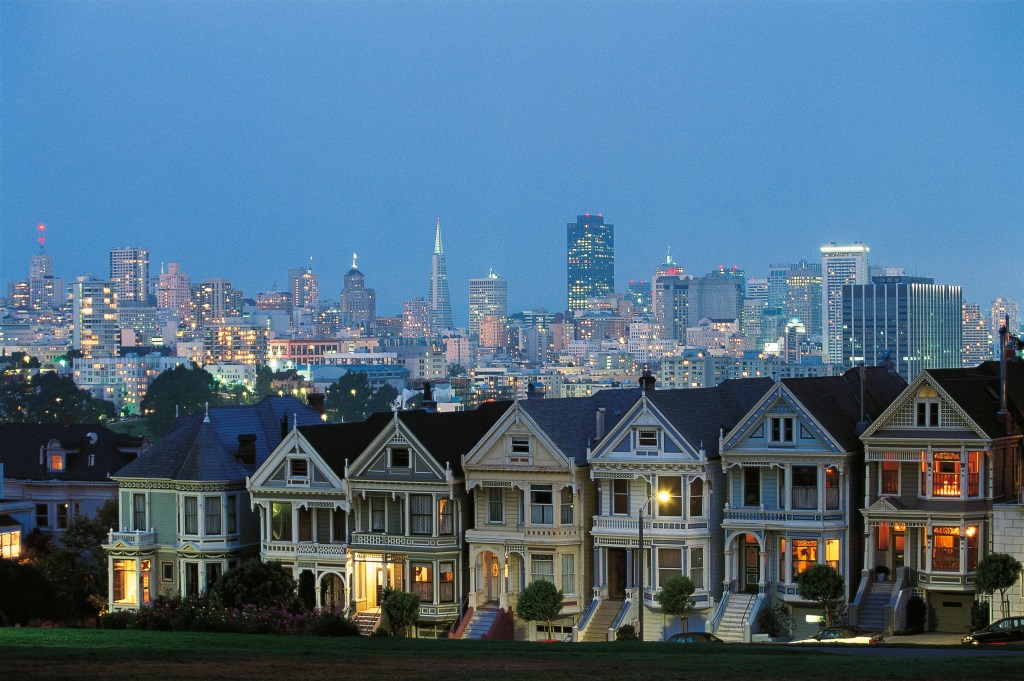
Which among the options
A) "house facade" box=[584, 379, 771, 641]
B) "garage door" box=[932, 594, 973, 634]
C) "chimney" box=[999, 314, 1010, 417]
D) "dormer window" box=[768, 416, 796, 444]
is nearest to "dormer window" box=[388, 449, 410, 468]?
"house facade" box=[584, 379, 771, 641]

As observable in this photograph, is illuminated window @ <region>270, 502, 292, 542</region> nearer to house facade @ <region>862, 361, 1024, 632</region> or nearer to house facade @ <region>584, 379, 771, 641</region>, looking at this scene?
house facade @ <region>584, 379, 771, 641</region>

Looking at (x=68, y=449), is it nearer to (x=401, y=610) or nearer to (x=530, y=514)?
(x=401, y=610)

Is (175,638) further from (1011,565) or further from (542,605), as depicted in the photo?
(1011,565)

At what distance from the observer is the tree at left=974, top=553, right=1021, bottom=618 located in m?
42.8

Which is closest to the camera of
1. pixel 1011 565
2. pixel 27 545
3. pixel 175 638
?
pixel 175 638

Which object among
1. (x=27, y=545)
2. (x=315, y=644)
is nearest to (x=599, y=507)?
(x=315, y=644)

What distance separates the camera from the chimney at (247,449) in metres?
55.0

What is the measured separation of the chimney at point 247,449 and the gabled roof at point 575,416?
32.0 ft

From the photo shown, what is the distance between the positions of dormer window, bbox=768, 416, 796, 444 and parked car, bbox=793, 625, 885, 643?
→ 16.9ft

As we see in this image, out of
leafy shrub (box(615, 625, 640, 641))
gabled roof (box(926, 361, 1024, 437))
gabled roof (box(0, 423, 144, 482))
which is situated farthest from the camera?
gabled roof (box(0, 423, 144, 482))

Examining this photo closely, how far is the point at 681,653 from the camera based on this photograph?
35281 millimetres

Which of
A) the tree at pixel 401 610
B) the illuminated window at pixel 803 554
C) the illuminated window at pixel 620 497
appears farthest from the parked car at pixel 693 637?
the tree at pixel 401 610

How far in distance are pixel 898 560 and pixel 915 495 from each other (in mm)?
1761

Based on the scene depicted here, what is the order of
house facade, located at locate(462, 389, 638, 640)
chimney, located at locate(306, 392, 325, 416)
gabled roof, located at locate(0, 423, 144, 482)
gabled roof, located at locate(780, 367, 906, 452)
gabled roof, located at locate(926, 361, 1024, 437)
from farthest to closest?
gabled roof, located at locate(0, 423, 144, 482) → chimney, located at locate(306, 392, 325, 416) → house facade, located at locate(462, 389, 638, 640) → gabled roof, located at locate(780, 367, 906, 452) → gabled roof, located at locate(926, 361, 1024, 437)
